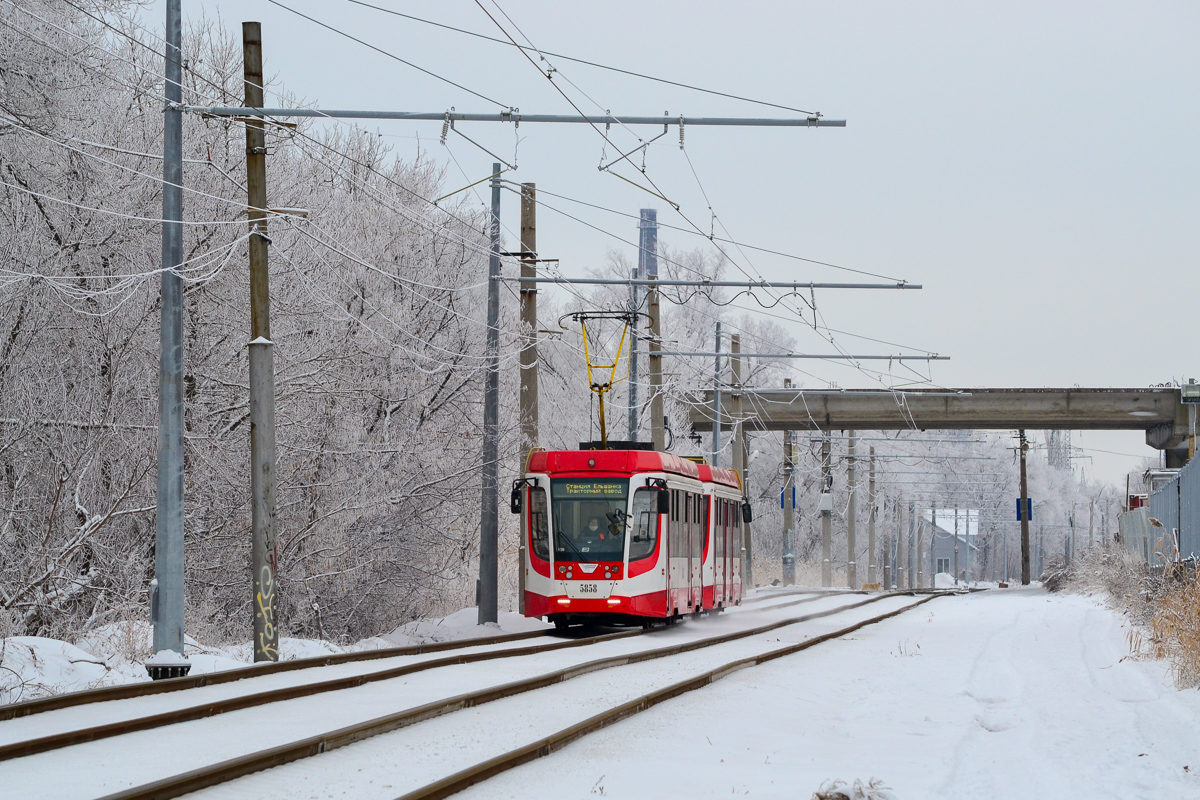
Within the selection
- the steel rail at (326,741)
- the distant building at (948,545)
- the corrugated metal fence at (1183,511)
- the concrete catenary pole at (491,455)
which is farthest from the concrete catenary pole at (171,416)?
the distant building at (948,545)

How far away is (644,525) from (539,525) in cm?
186

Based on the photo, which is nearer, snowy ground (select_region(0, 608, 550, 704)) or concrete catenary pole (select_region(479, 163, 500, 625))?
snowy ground (select_region(0, 608, 550, 704))

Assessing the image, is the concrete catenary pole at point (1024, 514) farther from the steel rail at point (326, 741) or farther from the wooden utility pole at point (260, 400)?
the steel rail at point (326, 741)

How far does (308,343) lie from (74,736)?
1500 cm

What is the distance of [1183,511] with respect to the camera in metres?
25.0

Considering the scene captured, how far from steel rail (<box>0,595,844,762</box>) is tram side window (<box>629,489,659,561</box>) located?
488 centimetres

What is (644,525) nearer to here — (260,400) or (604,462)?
(604,462)

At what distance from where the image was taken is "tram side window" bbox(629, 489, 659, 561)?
2352cm

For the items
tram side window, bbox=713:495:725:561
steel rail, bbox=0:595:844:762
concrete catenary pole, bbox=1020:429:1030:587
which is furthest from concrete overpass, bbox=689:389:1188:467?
steel rail, bbox=0:595:844:762

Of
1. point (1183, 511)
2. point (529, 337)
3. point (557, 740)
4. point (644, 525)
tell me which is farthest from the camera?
point (529, 337)

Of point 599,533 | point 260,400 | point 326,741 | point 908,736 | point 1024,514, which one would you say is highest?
point 260,400

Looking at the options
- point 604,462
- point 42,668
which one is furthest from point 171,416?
point 604,462

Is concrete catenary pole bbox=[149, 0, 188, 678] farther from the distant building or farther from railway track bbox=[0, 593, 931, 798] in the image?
the distant building

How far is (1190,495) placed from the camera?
78.0 ft
